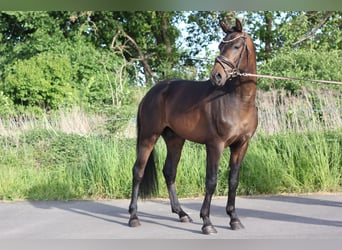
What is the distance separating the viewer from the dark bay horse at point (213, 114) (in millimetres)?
5105

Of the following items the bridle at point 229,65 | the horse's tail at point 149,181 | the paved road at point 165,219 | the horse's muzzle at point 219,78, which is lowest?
the paved road at point 165,219

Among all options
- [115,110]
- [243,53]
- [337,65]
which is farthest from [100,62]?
[243,53]

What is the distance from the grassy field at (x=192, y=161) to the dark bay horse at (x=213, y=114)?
1942 millimetres

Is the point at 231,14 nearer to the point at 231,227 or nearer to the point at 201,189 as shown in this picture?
the point at 201,189

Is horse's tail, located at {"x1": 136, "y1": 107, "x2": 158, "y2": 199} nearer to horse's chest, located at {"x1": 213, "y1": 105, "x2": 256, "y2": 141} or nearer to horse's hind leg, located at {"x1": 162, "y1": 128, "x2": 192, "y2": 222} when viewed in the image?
horse's hind leg, located at {"x1": 162, "y1": 128, "x2": 192, "y2": 222}

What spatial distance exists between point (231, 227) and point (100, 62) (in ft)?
44.3

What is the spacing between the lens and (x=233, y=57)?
5035 mm

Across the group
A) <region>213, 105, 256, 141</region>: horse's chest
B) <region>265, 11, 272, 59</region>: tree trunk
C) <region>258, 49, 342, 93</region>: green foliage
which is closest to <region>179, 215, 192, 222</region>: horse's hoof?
<region>213, 105, 256, 141</region>: horse's chest

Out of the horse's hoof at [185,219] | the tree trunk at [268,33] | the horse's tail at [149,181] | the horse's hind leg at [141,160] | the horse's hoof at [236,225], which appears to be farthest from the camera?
the tree trunk at [268,33]

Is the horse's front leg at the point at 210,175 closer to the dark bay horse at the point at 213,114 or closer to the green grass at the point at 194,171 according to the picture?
the dark bay horse at the point at 213,114

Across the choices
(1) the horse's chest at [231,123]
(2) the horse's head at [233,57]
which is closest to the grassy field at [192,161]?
(1) the horse's chest at [231,123]

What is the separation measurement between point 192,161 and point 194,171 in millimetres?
302

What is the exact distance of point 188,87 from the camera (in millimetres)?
5816

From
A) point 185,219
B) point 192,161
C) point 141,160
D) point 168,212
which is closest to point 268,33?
point 192,161
